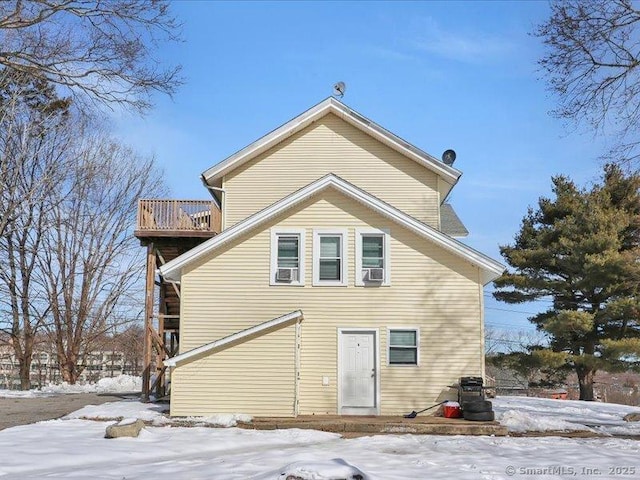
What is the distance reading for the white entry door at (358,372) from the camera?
591 inches

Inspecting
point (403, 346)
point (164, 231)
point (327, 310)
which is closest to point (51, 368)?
point (164, 231)

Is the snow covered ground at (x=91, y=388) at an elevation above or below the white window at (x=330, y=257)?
below

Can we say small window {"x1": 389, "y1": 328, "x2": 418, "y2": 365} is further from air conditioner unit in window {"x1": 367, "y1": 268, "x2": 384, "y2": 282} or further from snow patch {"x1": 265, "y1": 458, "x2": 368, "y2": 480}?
snow patch {"x1": 265, "y1": 458, "x2": 368, "y2": 480}

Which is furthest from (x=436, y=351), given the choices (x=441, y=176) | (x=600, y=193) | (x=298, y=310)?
(x=600, y=193)

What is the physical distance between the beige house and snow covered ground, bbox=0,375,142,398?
12857mm

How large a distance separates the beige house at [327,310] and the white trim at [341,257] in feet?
0.08

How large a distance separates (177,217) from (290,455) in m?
10.8

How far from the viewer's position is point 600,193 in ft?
89.9

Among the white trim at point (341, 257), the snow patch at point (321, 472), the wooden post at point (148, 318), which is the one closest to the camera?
the snow patch at point (321, 472)

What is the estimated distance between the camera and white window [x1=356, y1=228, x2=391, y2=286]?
15398 millimetres

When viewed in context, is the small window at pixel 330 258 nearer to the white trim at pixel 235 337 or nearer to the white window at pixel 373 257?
the white window at pixel 373 257

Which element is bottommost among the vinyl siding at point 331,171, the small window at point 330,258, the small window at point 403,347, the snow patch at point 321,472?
the snow patch at point 321,472

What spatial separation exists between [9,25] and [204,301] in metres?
7.54

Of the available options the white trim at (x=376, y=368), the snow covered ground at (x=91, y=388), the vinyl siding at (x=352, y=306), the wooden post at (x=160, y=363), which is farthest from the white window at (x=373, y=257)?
the snow covered ground at (x=91, y=388)
